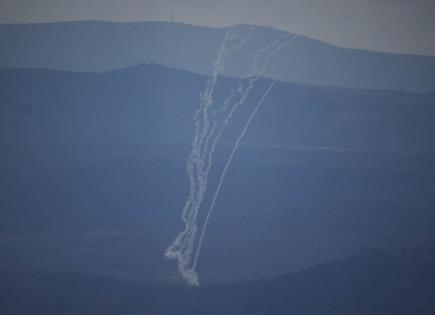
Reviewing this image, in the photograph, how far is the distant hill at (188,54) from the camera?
18.3 m

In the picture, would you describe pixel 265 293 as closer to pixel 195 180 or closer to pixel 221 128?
pixel 195 180

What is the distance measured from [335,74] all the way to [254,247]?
1203 cm

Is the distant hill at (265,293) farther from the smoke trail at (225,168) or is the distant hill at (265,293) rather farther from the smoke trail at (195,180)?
the smoke trail at (225,168)

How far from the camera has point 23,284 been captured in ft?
35.0

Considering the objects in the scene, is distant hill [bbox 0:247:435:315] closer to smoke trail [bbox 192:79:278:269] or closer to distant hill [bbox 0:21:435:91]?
smoke trail [bbox 192:79:278:269]

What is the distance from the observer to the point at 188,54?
2033 cm

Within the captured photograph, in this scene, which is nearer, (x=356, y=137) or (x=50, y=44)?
(x=50, y=44)

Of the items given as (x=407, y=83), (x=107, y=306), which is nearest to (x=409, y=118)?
(x=407, y=83)

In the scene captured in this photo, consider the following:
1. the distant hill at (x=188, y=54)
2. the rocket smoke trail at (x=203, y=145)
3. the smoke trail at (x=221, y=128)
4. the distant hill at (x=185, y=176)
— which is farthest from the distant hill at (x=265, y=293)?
the distant hill at (x=188, y=54)

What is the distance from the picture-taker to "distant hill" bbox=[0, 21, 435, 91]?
1830 centimetres

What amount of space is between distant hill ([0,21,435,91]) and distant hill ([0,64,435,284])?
1795mm

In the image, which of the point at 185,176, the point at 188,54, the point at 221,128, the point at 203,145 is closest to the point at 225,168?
the point at 185,176

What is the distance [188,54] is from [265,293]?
1292 cm

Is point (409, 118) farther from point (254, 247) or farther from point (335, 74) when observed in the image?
point (254, 247)
